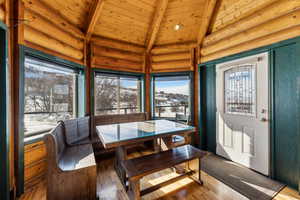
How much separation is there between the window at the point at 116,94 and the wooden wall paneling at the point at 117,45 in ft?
2.51

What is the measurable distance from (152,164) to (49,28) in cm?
281

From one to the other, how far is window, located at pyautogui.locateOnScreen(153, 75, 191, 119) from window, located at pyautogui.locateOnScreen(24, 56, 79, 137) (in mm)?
2152

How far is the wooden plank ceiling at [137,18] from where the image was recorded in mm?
2678

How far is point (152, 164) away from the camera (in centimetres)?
170

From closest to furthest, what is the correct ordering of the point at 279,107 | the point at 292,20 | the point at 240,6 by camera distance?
the point at 292,20, the point at 279,107, the point at 240,6

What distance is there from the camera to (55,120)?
2564mm

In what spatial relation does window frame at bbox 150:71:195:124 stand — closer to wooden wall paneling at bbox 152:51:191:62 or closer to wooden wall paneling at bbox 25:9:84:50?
wooden wall paneling at bbox 152:51:191:62

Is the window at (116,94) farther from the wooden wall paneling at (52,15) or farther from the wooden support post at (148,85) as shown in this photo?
the wooden wall paneling at (52,15)

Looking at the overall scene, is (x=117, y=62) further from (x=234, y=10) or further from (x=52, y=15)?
(x=234, y=10)

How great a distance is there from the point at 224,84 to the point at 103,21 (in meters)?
3.22

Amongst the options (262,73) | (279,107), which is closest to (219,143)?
(279,107)

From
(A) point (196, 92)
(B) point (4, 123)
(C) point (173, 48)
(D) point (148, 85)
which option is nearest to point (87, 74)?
(D) point (148, 85)

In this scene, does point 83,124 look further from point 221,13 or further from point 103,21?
point 221,13

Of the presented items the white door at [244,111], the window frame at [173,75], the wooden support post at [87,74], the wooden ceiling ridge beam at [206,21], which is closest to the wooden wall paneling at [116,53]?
the wooden support post at [87,74]
